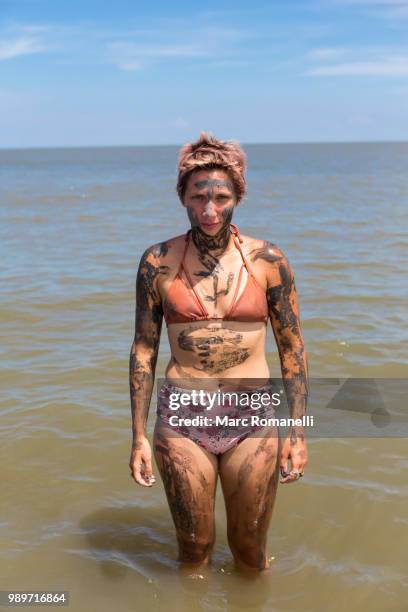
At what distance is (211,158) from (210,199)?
21 cm

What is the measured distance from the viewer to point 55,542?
502 centimetres

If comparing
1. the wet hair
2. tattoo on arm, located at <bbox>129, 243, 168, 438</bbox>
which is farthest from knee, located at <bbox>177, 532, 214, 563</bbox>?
the wet hair

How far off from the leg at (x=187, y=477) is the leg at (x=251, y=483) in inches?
3.7

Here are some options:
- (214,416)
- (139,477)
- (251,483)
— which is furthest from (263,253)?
(139,477)

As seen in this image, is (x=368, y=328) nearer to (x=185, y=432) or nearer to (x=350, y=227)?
(x=185, y=432)

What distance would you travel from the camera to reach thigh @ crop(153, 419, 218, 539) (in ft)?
12.7

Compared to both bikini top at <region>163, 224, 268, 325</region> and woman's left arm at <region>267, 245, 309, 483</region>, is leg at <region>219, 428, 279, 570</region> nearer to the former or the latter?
woman's left arm at <region>267, 245, 309, 483</region>

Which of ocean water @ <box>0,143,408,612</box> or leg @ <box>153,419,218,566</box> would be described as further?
ocean water @ <box>0,143,408,612</box>

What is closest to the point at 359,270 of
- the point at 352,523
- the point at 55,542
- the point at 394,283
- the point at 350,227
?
the point at 394,283

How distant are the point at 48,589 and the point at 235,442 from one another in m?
1.65

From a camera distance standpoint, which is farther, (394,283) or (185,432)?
(394,283)

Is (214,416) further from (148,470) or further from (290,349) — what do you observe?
(290,349)

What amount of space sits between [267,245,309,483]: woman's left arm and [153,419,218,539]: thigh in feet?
1.38

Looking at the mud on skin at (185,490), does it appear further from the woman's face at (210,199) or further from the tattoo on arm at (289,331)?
the woman's face at (210,199)
